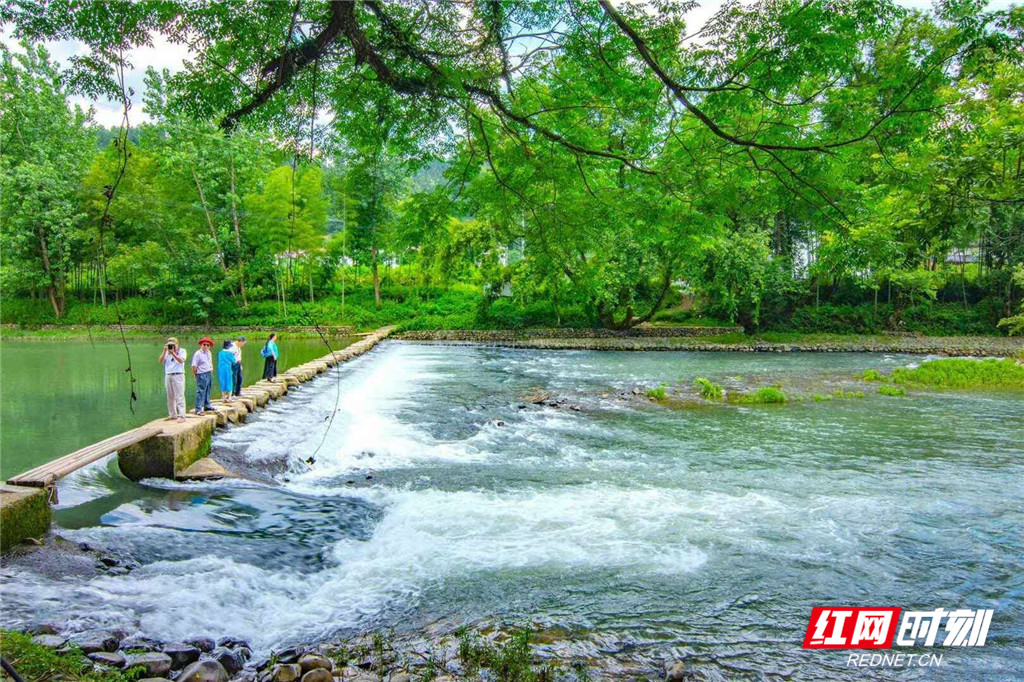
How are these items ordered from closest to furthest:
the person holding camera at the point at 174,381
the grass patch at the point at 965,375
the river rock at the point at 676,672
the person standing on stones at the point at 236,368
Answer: the river rock at the point at 676,672 < the person holding camera at the point at 174,381 < the person standing on stones at the point at 236,368 < the grass patch at the point at 965,375

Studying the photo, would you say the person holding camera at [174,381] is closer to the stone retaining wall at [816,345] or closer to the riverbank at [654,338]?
the riverbank at [654,338]

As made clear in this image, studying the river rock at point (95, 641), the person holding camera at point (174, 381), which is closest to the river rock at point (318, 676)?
the river rock at point (95, 641)

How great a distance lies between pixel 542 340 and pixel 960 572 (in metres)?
22.8

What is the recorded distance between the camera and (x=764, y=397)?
13000mm

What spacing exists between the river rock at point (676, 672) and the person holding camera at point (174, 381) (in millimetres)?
6370

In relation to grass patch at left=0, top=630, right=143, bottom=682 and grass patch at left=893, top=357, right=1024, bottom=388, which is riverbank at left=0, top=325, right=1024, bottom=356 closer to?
grass patch at left=893, top=357, right=1024, bottom=388

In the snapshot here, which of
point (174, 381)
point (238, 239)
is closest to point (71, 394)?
point (174, 381)

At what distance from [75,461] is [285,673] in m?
3.89

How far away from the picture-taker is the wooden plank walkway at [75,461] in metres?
5.25

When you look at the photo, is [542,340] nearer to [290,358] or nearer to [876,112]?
[290,358]

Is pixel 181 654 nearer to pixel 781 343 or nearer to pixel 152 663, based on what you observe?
pixel 152 663

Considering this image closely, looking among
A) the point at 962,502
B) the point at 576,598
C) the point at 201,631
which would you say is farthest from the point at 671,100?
the point at 962,502

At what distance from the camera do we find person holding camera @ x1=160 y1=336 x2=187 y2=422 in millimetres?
7699

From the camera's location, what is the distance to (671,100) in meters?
4.11
